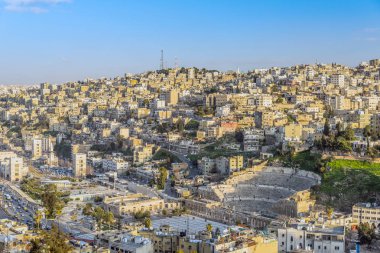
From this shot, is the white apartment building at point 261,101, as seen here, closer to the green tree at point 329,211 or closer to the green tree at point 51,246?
the green tree at point 329,211

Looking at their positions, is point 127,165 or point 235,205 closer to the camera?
point 235,205

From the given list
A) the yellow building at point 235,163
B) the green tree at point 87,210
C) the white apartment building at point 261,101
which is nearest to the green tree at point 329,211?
the yellow building at point 235,163

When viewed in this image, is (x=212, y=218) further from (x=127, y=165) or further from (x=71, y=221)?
(x=127, y=165)

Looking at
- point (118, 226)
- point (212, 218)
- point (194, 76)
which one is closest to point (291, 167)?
point (212, 218)

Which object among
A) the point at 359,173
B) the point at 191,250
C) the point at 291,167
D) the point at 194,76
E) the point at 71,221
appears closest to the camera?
the point at 191,250

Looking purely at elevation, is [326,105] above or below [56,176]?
above

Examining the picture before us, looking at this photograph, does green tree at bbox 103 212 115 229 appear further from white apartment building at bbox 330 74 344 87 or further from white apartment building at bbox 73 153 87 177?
white apartment building at bbox 330 74 344 87

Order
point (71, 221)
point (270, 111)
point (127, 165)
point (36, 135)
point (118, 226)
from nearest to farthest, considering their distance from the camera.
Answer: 1. point (118, 226)
2. point (71, 221)
3. point (127, 165)
4. point (270, 111)
5. point (36, 135)
